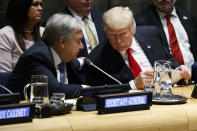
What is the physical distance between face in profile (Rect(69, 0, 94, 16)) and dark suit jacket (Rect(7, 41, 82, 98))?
136 cm

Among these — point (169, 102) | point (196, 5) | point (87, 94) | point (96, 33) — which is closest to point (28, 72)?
point (87, 94)

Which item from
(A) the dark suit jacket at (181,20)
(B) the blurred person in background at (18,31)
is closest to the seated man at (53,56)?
(B) the blurred person in background at (18,31)

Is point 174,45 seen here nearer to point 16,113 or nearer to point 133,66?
point 133,66

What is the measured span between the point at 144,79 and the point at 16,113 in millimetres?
1414

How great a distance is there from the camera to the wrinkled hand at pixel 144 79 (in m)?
3.24

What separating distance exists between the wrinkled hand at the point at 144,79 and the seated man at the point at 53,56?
489mm

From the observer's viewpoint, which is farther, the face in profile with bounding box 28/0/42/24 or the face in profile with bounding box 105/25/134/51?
the face in profile with bounding box 28/0/42/24

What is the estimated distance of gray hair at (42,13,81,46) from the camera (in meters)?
3.14

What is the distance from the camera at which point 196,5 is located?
577 cm

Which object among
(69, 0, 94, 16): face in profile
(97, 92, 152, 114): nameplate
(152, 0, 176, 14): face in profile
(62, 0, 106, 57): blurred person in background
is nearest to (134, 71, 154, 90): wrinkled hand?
(97, 92, 152, 114): nameplate

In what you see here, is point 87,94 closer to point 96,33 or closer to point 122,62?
point 122,62

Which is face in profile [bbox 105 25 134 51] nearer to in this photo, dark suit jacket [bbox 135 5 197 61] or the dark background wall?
dark suit jacket [bbox 135 5 197 61]

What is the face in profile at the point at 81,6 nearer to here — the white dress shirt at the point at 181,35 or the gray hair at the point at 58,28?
the white dress shirt at the point at 181,35

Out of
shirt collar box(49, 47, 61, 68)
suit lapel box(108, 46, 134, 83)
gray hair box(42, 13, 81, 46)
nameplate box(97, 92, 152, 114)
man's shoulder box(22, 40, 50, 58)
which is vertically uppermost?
gray hair box(42, 13, 81, 46)
